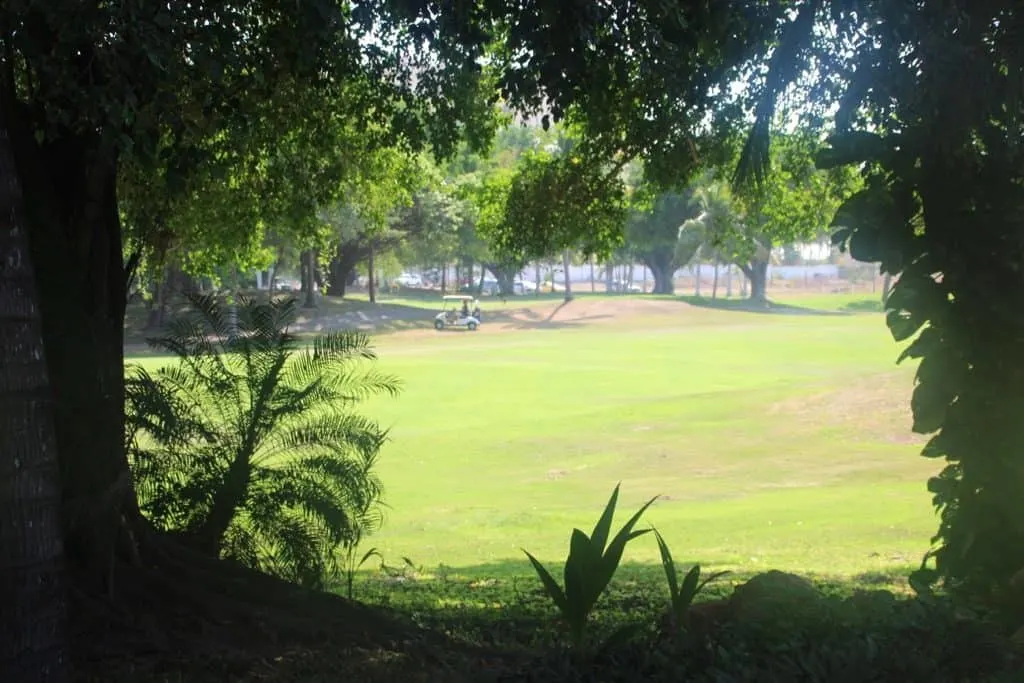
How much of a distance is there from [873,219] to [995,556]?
6.16ft

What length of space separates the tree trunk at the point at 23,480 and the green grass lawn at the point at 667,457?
822 cm

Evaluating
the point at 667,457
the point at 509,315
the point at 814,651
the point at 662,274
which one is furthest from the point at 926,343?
the point at 662,274

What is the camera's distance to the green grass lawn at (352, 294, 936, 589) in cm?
1373

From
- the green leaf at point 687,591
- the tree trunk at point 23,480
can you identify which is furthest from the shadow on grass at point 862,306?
the tree trunk at point 23,480

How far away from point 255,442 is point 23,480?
416 centimetres

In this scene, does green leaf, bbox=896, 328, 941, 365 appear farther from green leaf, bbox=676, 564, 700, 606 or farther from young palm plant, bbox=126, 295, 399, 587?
young palm plant, bbox=126, 295, 399, 587

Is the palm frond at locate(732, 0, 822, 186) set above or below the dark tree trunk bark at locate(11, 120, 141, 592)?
above

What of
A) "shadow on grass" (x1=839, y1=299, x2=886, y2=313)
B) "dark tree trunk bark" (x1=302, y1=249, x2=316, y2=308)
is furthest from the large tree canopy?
"shadow on grass" (x1=839, y1=299, x2=886, y2=313)

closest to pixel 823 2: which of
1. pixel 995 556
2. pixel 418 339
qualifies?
pixel 995 556

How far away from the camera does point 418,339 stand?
5131 cm

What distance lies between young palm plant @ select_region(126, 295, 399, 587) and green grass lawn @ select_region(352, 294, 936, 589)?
409 cm

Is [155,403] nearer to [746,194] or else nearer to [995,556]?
[995,556]

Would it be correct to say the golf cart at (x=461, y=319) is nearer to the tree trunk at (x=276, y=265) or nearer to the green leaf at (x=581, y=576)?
the tree trunk at (x=276, y=265)

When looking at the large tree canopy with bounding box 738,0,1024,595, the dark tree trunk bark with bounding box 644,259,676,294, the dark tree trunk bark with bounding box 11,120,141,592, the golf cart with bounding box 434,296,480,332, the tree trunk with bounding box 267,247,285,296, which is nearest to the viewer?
the large tree canopy with bounding box 738,0,1024,595
